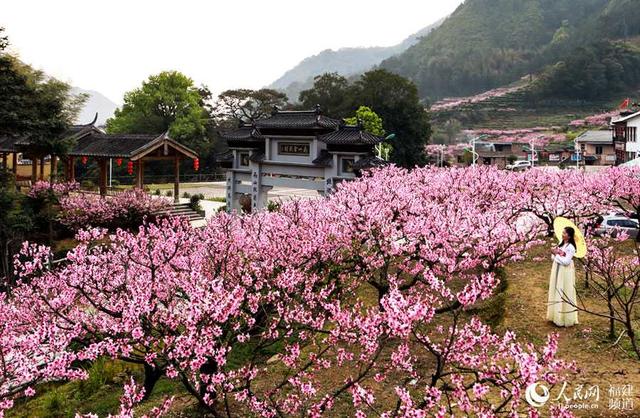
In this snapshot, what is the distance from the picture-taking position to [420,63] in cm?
15462

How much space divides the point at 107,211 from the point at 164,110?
106 ft

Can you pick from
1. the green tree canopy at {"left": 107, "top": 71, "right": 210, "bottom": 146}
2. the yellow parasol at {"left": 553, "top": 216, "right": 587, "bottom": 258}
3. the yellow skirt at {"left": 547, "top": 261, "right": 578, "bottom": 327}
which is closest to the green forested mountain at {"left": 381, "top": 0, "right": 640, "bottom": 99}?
the green tree canopy at {"left": 107, "top": 71, "right": 210, "bottom": 146}

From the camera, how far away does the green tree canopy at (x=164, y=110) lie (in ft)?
186

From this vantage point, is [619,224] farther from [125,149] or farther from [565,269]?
[125,149]

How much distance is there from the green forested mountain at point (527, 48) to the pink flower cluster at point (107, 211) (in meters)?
96.7

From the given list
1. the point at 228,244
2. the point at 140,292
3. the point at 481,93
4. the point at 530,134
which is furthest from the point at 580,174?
the point at 481,93

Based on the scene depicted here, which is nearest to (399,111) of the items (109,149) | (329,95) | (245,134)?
(329,95)

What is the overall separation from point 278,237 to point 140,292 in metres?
5.09

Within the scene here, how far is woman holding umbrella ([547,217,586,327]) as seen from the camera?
10789 millimetres

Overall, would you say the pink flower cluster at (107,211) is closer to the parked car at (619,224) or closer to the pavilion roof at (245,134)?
the pavilion roof at (245,134)

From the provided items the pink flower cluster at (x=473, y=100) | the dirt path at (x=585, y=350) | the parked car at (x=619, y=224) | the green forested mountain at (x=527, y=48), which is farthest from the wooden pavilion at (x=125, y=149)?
the green forested mountain at (x=527, y=48)

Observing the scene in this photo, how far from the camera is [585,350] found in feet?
33.9

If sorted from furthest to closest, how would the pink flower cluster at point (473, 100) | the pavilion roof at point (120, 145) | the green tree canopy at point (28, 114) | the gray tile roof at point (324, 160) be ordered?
1. the pink flower cluster at point (473, 100)
2. the pavilion roof at point (120, 145)
3. the gray tile roof at point (324, 160)
4. the green tree canopy at point (28, 114)

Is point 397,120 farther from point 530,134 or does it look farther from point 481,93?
point 481,93
